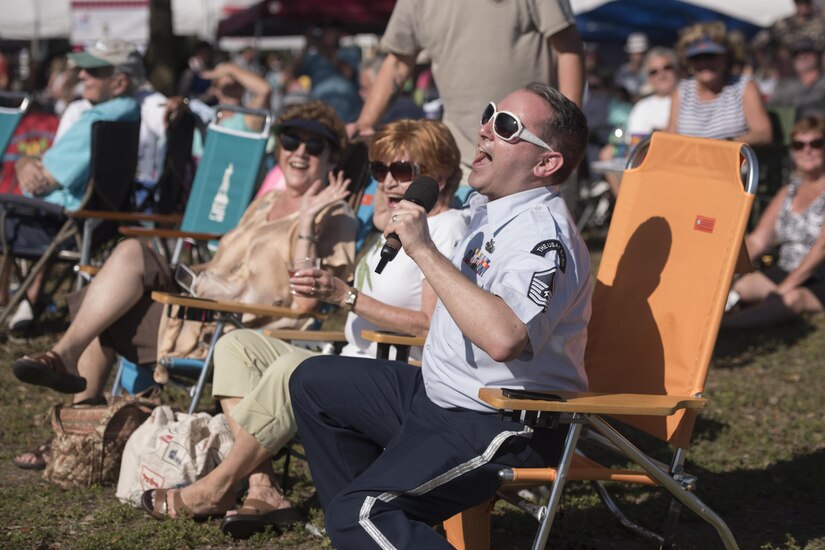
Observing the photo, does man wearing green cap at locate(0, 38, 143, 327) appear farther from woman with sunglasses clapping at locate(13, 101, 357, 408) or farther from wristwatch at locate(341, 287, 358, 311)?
wristwatch at locate(341, 287, 358, 311)

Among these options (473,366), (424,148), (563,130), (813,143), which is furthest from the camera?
(813,143)

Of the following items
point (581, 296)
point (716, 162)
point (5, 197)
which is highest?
point (716, 162)

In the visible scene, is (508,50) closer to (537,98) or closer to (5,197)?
(537,98)

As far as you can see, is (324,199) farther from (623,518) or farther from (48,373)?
(623,518)

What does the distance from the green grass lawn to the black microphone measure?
1307mm

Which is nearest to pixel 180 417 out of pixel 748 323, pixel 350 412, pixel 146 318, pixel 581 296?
pixel 146 318

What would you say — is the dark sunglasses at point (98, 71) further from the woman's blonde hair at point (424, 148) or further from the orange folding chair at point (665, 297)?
the orange folding chair at point (665, 297)

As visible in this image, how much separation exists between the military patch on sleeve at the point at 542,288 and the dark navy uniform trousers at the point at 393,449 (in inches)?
14.9

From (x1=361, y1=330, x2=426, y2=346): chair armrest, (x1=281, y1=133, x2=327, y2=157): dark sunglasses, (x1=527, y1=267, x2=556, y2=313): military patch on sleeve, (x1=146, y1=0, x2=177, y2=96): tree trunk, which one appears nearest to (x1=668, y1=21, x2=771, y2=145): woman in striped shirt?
(x1=281, y1=133, x2=327, y2=157): dark sunglasses

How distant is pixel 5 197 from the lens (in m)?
6.30

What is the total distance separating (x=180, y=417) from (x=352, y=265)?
92 cm

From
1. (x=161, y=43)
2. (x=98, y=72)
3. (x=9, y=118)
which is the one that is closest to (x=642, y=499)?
(x=98, y=72)

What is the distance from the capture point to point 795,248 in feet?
23.7

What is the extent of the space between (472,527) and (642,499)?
4.24 ft
